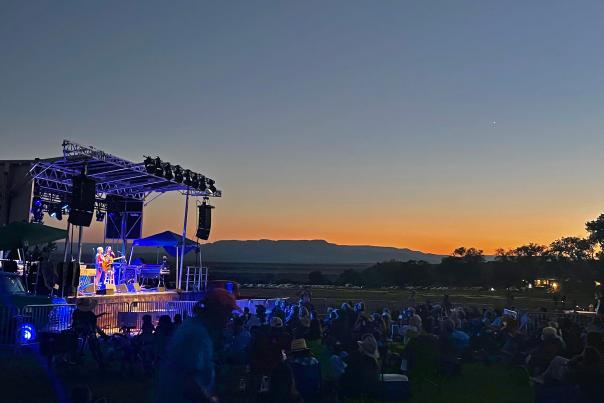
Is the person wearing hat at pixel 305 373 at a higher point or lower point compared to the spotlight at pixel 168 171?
lower

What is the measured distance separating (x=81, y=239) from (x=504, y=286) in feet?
153

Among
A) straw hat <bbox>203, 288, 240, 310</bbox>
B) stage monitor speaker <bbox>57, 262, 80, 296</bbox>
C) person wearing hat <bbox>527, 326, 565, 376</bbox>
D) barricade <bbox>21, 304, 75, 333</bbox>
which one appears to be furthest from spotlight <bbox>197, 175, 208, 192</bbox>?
straw hat <bbox>203, 288, 240, 310</bbox>

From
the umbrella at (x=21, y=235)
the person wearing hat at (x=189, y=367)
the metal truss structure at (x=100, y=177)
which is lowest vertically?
the person wearing hat at (x=189, y=367)

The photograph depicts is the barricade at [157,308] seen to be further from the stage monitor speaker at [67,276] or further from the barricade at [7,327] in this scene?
the barricade at [7,327]

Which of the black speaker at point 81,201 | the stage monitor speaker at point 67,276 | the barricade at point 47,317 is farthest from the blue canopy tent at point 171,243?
the barricade at point 47,317

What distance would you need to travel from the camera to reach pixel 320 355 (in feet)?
25.8

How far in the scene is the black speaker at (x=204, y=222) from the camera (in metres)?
24.9

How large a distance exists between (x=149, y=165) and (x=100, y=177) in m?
3.45

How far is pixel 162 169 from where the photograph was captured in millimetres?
20281

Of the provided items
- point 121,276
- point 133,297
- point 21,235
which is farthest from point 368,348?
point 121,276

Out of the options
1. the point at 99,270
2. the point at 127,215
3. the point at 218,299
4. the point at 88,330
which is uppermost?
the point at 127,215

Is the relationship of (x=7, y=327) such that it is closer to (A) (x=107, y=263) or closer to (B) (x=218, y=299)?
(B) (x=218, y=299)

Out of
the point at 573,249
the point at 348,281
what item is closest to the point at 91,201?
the point at 348,281

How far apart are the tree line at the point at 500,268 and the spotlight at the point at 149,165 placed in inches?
1476
